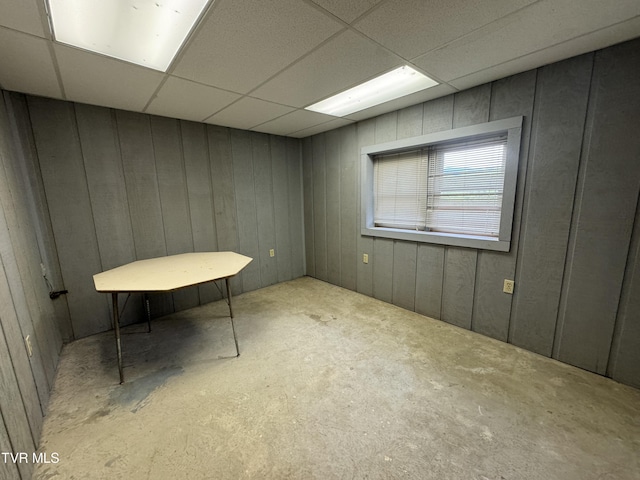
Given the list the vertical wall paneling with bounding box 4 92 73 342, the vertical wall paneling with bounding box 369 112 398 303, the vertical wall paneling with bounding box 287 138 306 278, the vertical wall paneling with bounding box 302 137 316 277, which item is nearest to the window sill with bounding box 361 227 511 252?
the vertical wall paneling with bounding box 369 112 398 303

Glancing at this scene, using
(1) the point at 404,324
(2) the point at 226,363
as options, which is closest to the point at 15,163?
(2) the point at 226,363

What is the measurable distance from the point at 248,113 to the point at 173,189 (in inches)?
46.0

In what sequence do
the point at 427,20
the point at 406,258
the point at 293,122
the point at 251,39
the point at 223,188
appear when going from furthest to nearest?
1. the point at 223,188
2. the point at 293,122
3. the point at 406,258
4. the point at 251,39
5. the point at 427,20

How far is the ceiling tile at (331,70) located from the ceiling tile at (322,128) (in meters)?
0.78

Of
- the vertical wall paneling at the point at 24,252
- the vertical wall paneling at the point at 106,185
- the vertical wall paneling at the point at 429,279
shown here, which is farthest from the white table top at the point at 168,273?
the vertical wall paneling at the point at 429,279

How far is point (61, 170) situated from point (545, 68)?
389cm

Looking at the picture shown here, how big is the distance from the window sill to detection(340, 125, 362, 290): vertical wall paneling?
247 mm

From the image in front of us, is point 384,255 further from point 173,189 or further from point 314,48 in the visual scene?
point 173,189

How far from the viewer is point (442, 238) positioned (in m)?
2.49

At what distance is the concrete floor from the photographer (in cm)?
123

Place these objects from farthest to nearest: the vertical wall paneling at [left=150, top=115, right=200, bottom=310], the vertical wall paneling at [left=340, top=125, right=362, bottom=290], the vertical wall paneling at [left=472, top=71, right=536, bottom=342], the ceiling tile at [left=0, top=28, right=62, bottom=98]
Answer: the vertical wall paneling at [left=340, top=125, right=362, bottom=290], the vertical wall paneling at [left=150, top=115, right=200, bottom=310], the vertical wall paneling at [left=472, top=71, right=536, bottom=342], the ceiling tile at [left=0, top=28, right=62, bottom=98]

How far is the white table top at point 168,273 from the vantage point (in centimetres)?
172

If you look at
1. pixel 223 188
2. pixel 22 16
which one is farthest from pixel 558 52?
pixel 223 188

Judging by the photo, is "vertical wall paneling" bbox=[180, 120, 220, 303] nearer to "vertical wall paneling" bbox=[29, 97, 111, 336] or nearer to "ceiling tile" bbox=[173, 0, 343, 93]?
"vertical wall paneling" bbox=[29, 97, 111, 336]
